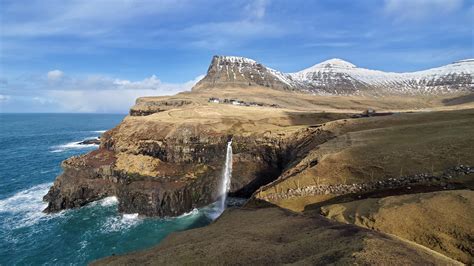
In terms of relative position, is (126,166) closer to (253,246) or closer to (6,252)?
(6,252)

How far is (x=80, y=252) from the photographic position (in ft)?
161

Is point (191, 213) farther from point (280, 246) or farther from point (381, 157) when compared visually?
point (280, 246)

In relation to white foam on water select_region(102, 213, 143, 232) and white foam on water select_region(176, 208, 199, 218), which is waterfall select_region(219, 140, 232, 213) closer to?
white foam on water select_region(176, 208, 199, 218)

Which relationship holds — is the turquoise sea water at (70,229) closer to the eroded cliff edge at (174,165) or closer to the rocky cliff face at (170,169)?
the rocky cliff face at (170,169)

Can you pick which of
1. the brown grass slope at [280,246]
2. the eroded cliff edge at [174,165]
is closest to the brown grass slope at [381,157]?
the brown grass slope at [280,246]

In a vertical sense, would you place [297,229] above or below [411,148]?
below

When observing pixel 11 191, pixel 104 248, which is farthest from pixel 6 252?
pixel 11 191

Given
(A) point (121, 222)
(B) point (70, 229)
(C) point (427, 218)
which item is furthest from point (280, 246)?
(B) point (70, 229)

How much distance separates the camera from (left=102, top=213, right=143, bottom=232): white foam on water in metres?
56.7

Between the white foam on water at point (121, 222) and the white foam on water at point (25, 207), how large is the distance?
13905 millimetres

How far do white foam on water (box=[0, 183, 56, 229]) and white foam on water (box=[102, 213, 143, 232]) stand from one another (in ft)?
45.6

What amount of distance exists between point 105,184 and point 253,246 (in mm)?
58003

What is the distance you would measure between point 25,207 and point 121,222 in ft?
83.0

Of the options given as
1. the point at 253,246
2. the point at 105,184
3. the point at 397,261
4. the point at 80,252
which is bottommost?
the point at 80,252
